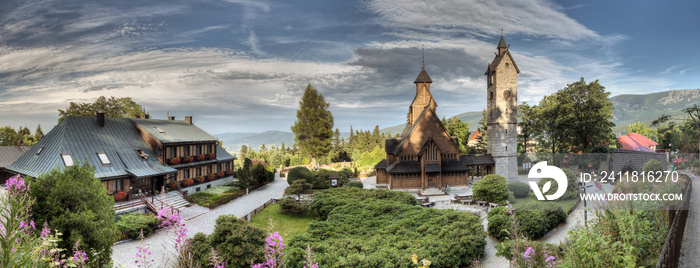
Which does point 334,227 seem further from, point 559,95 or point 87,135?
point 559,95

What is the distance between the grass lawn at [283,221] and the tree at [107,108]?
2271 centimetres

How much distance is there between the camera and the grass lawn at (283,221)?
1856cm

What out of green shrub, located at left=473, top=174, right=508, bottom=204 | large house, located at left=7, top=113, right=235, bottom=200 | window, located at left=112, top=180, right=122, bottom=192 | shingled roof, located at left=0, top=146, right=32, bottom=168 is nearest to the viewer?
large house, located at left=7, top=113, right=235, bottom=200

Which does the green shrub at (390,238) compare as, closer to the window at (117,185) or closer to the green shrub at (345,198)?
the green shrub at (345,198)

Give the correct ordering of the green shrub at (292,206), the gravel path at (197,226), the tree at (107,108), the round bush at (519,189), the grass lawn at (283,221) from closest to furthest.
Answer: the gravel path at (197,226)
the grass lawn at (283,221)
the green shrub at (292,206)
the round bush at (519,189)
the tree at (107,108)

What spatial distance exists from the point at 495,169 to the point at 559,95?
12558 mm

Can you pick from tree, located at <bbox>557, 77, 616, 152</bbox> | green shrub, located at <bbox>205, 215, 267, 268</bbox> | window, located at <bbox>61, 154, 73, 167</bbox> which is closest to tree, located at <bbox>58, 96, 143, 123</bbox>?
window, located at <bbox>61, 154, 73, 167</bbox>

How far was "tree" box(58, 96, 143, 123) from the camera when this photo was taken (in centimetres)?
3231

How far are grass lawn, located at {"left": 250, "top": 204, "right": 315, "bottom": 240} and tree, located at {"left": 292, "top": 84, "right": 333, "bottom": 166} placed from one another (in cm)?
2153

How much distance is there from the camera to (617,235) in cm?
781

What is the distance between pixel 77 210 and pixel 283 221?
490 inches

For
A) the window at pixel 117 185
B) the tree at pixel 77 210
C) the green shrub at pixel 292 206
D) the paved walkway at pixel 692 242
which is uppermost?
the tree at pixel 77 210

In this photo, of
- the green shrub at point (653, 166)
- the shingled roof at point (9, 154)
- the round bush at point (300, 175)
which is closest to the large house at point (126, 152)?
the round bush at point (300, 175)

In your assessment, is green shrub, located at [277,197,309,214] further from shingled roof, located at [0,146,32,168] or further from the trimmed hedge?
shingled roof, located at [0,146,32,168]
